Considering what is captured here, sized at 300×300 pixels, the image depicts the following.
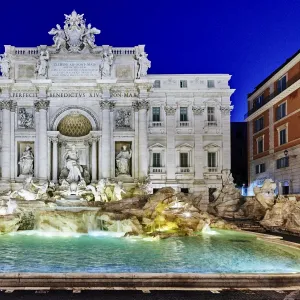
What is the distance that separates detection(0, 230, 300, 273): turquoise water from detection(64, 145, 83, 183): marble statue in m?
12.2

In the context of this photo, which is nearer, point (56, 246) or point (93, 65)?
point (56, 246)

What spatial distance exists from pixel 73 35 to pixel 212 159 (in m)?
16.5

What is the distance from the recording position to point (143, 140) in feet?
110

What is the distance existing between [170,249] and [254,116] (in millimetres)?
28838

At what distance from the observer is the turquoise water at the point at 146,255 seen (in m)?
11.7

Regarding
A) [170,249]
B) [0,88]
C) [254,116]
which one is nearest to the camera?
[170,249]

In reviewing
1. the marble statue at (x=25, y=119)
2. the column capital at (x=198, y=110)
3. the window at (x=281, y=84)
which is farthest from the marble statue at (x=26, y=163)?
the window at (x=281, y=84)

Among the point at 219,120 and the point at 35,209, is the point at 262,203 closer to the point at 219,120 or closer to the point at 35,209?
the point at 219,120

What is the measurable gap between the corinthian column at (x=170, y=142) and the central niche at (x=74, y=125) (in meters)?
7.03

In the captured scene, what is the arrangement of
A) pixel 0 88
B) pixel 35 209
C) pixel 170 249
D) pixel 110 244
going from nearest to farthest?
pixel 170 249
pixel 110 244
pixel 35 209
pixel 0 88

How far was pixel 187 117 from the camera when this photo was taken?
A: 35.1 metres

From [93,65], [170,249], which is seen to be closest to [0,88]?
[93,65]

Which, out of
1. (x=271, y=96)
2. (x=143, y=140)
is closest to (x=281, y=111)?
(x=271, y=96)

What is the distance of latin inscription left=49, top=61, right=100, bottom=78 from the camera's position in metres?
33.7
